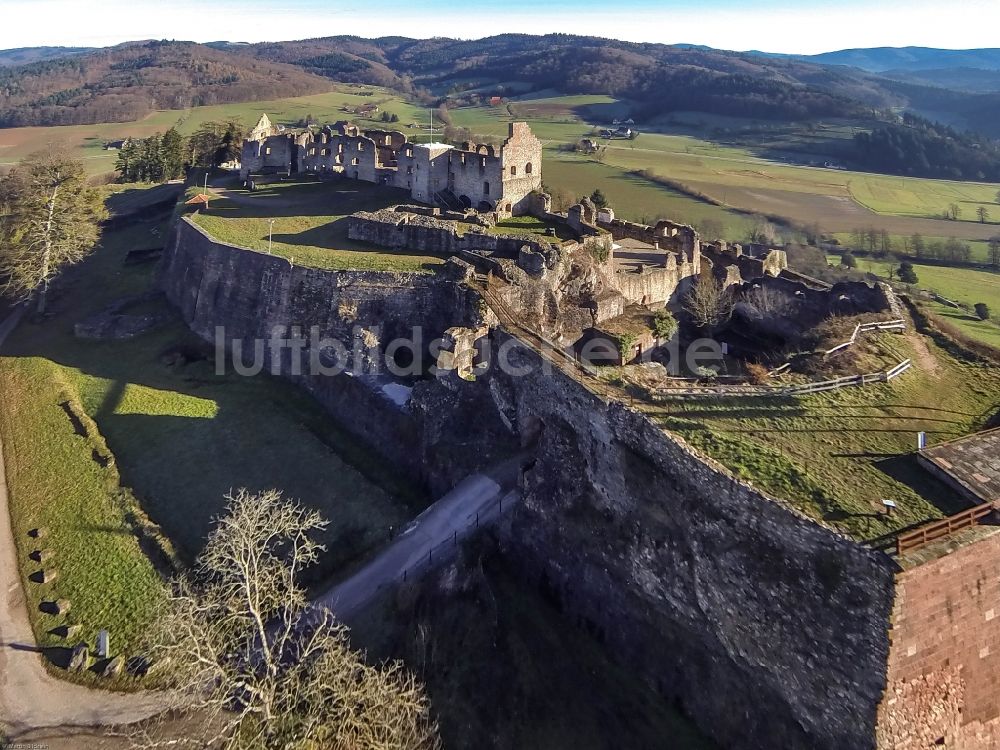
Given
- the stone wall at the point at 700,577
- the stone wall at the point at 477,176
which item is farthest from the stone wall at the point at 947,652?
the stone wall at the point at 477,176

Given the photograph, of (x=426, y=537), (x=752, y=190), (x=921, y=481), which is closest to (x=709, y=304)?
(x=921, y=481)

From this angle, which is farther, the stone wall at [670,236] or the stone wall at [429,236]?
the stone wall at [670,236]

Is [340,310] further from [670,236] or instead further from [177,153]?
[177,153]

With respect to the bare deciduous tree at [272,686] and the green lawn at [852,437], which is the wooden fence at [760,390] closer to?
the green lawn at [852,437]

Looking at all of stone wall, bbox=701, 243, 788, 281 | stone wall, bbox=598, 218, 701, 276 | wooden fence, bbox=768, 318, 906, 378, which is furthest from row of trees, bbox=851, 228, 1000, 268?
wooden fence, bbox=768, 318, 906, 378

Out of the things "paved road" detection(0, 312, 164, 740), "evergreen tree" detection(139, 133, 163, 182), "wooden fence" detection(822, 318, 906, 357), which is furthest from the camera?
"evergreen tree" detection(139, 133, 163, 182)

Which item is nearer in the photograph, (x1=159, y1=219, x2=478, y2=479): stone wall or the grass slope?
(x1=159, y1=219, x2=478, y2=479): stone wall

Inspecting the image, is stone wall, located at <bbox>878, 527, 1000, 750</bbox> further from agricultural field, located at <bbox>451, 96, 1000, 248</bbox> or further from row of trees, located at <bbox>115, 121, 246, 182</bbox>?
row of trees, located at <bbox>115, 121, 246, 182</bbox>
